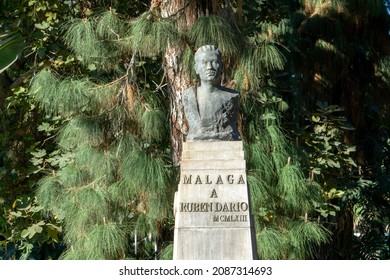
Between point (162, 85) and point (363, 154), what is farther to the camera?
point (363, 154)

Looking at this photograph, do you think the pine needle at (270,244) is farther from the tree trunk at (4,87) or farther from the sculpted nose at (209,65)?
the tree trunk at (4,87)

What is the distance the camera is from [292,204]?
746cm

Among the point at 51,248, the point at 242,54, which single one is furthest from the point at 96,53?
the point at 51,248

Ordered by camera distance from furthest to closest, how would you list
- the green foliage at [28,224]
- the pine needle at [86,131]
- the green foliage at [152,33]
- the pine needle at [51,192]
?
the green foliage at [28,224], the pine needle at [51,192], the pine needle at [86,131], the green foliage at [152,33]

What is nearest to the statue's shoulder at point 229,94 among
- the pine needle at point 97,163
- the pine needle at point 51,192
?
the pine needle at point 97,163

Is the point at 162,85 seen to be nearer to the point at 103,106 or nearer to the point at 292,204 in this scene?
the point at 103,106

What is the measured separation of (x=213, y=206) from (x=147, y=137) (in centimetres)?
139

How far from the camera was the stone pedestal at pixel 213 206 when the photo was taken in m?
6.01

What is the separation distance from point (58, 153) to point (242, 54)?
1811 mm

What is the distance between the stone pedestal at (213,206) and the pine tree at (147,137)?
923 millimetres

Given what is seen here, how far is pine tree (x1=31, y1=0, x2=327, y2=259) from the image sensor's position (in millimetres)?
7086

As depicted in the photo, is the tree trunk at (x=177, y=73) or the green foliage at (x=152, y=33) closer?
the green foliage at (x=152, y=33)

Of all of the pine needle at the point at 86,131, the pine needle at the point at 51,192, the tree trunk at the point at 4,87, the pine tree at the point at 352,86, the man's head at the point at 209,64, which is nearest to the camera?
the man's head at the point at 209,64
